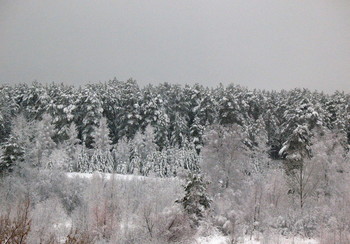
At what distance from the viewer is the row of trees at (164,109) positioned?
187 feet

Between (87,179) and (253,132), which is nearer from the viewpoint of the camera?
(87,179)

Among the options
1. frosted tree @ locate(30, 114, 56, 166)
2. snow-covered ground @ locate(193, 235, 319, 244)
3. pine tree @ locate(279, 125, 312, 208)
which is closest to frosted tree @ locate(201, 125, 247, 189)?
Answer: pine tree @ locate(279, 125, 312, 208)

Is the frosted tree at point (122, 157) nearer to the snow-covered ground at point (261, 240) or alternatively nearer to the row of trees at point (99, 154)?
the row of trees at point (99, 154)

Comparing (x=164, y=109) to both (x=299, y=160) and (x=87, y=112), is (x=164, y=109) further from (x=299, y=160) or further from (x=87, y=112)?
(x=299, y=160)

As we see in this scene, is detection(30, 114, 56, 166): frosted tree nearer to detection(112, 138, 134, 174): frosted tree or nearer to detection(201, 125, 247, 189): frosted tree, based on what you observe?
detection(112, 138, 134, 174): frosted tree

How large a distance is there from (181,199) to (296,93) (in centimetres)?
4745

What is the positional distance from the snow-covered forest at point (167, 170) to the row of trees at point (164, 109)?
9.4 inches

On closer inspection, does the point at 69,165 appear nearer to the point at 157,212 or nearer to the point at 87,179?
the point at 87,179

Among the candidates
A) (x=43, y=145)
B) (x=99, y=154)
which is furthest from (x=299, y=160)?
(x=43, y=145)

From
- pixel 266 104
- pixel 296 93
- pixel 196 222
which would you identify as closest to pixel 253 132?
pixel 266 104

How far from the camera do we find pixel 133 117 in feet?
195

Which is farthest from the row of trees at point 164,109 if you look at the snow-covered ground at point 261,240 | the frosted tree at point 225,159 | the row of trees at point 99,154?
the snow-covered ground at point 261,240

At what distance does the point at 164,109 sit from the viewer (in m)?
62.4

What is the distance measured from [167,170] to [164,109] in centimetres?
1657
